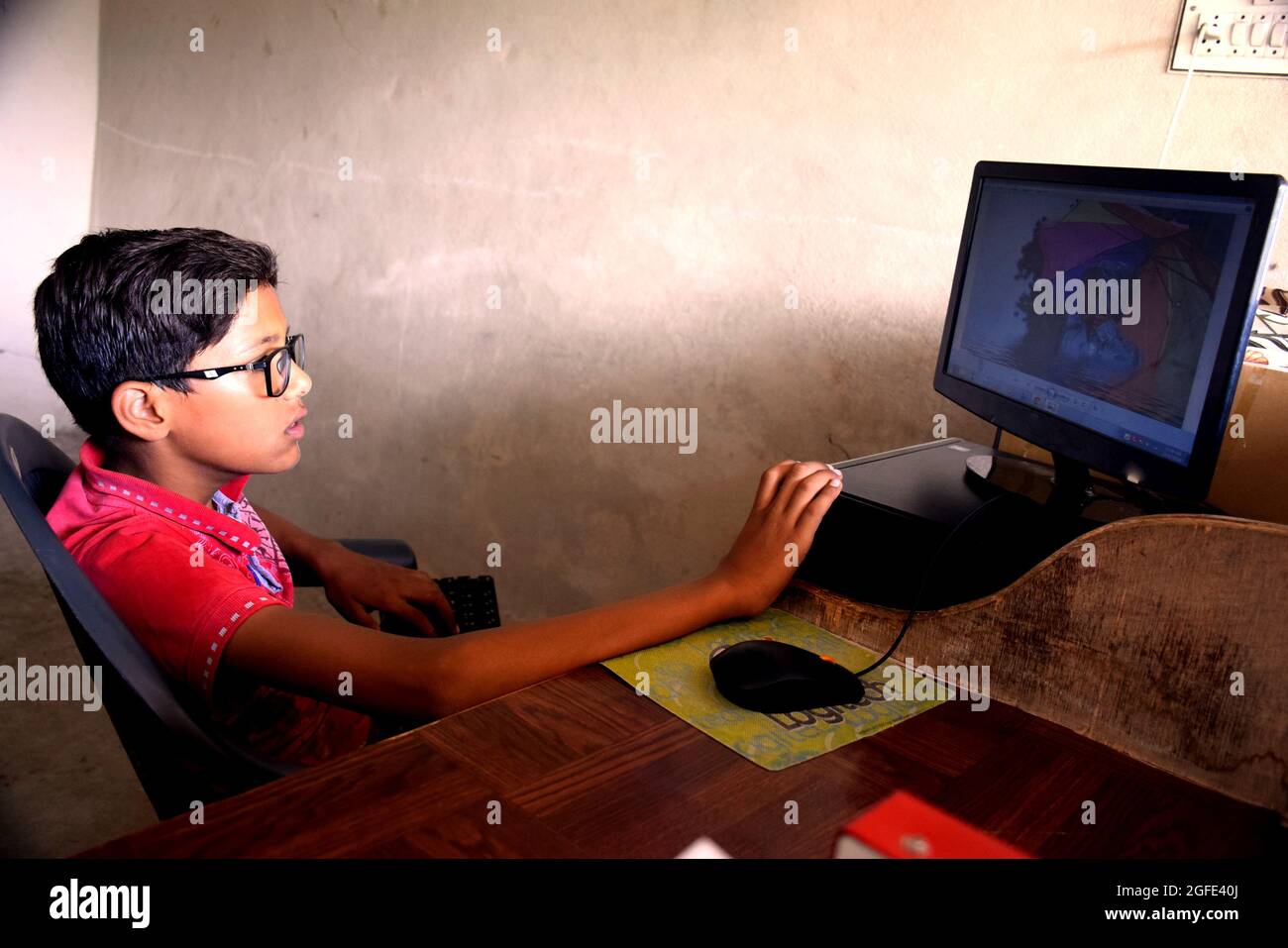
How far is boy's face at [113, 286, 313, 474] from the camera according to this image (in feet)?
3.87

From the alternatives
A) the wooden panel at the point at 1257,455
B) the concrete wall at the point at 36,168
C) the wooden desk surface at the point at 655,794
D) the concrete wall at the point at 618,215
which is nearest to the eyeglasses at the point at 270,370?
the wooden desk surface at the point at 655,794

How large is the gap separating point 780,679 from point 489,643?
278 mm

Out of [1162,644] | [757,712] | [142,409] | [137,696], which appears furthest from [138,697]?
[1162,644]

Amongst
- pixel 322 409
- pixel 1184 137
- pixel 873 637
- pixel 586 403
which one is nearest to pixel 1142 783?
pixel 873 637

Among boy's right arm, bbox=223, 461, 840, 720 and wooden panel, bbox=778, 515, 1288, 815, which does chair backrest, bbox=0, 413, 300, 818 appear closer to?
boy's right arm, bbox=223, 461, 840, 720

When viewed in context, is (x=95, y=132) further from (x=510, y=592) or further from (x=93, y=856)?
(x=93, y=856)

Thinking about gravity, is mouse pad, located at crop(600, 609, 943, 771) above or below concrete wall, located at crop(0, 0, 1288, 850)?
below

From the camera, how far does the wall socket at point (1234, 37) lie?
137 cm

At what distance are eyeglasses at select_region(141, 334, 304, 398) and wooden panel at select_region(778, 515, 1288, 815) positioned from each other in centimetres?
85

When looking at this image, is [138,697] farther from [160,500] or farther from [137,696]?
[160,500]

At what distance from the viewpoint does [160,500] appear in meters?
1.14

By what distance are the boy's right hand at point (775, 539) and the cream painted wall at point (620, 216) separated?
2.50ft

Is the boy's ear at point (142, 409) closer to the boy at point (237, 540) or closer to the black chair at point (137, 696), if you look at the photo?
the boy at point (237, 540)

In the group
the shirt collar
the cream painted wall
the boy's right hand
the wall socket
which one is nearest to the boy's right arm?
the boy's right hand
